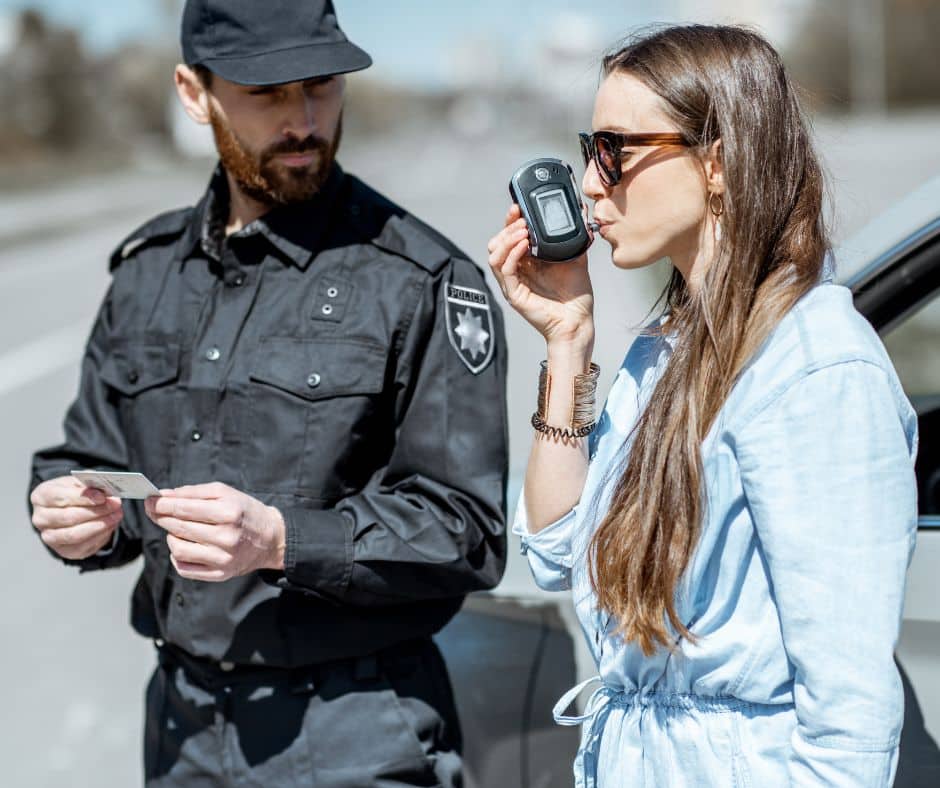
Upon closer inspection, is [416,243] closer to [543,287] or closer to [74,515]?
[543,287]

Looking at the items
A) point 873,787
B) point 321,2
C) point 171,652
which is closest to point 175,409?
point 171,652

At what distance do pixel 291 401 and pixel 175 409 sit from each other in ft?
0.80

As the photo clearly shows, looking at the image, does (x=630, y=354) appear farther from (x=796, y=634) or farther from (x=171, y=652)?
(x=171, y=652)

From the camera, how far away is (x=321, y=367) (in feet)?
6.56

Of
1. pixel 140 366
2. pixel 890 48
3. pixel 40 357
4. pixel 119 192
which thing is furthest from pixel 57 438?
pixel 890 48

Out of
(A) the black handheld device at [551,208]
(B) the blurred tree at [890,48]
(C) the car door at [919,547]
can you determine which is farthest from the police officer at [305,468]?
(B) the blurred tree at [890,48]

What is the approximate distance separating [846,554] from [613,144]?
61 cm

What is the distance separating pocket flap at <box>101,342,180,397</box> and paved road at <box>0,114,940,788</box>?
81 centimetres

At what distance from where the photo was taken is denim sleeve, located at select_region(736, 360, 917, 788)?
53.1 inches

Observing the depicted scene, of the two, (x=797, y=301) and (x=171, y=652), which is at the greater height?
(x=797, y=301)

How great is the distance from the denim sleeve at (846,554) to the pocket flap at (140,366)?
3.82 ft

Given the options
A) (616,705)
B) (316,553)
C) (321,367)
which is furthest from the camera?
(321,367)

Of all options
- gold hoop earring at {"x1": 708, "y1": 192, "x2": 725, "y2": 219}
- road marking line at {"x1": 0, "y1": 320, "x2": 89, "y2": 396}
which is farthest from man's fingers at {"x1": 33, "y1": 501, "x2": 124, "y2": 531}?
road marking line at {"x1": 0, "y1": 320, "x2": 89, "y2": 396}

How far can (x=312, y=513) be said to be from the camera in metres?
1.92
